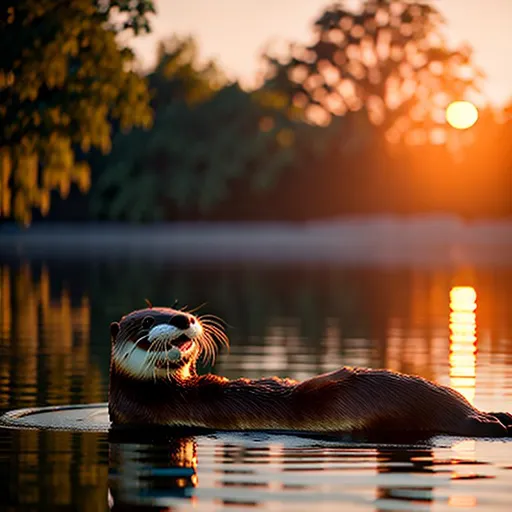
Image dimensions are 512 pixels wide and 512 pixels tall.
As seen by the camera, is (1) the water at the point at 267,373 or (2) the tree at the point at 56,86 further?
(2) the tree at the point at 56,86

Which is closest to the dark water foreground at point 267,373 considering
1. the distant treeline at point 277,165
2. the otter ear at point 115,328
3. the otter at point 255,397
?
the otter at point 255,397

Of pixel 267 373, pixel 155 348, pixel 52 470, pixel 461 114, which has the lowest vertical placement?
pixel 52 470

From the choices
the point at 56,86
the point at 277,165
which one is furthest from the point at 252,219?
the point at 56,86

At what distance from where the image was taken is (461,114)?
8475 centimetres

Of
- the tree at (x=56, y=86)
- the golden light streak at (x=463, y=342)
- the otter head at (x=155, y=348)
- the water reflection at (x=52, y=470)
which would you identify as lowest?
the water reflection at (x=52, y=470)

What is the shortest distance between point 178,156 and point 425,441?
218 feet

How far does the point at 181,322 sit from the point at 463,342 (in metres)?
10.8

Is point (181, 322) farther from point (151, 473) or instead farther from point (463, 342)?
point (463, 342)

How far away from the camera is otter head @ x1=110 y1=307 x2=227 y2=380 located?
1165 centimetres

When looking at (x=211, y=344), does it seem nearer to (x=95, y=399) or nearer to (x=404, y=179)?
(x=95, y=399)

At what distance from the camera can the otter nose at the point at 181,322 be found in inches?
454

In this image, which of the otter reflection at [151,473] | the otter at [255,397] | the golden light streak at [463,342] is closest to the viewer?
the otter reflection at [151,473]

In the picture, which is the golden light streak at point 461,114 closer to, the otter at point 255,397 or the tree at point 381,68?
the tree at point 381,68

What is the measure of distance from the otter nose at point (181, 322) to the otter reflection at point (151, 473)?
845 mm
